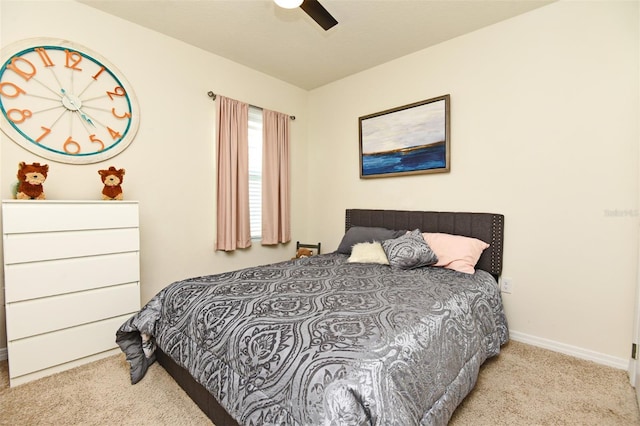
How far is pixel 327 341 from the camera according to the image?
1111 millimetres

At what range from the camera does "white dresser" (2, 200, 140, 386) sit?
1.78m

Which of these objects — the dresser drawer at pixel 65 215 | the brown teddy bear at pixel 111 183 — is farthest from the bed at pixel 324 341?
the brown teddy bear at pixel 111 183

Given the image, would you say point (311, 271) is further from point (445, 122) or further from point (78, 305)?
point (445, 122)

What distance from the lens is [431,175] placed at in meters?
2.84

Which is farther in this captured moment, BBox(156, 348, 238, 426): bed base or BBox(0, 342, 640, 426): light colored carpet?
BBox(0, 342, 640, 426): light colored carpet

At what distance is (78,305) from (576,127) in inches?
143

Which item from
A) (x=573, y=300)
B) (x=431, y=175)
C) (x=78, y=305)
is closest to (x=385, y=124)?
(x=431, y=175)

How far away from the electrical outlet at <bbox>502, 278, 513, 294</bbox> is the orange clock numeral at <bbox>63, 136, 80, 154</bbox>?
349 cm

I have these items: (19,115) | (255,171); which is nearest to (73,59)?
(19,115)

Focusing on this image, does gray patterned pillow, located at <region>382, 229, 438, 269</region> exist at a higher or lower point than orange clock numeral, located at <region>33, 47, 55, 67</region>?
lower

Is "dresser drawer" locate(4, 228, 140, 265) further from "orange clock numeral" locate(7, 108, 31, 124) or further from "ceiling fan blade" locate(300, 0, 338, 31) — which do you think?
"ceiling fan blade" locate(300, 0, 338, 31)

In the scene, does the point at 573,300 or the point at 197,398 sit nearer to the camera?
the point at 197,398

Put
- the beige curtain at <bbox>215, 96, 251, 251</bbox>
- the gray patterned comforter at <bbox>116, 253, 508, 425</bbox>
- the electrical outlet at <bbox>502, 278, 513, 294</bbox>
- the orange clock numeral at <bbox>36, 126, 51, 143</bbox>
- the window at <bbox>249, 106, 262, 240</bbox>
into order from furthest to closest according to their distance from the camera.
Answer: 1. the window at <bbox>249, 106, 262, 240</bbox>
2. the beige curtain at <bbox>215, 96, 251, 251</bbox>
3. the electrical outlet at <bbox>502, 278, 513, 294</bbox>
4. the orange clock numeral at <bbox>36, 126, 51, 143</bbox>
5. the gray patterned comforter at <bbox>116, 253, 508, 425</bbox>

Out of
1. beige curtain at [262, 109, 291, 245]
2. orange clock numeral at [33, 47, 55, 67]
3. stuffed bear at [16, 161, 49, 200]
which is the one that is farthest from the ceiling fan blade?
stuffed bear at [16, 161, 49, 200]
